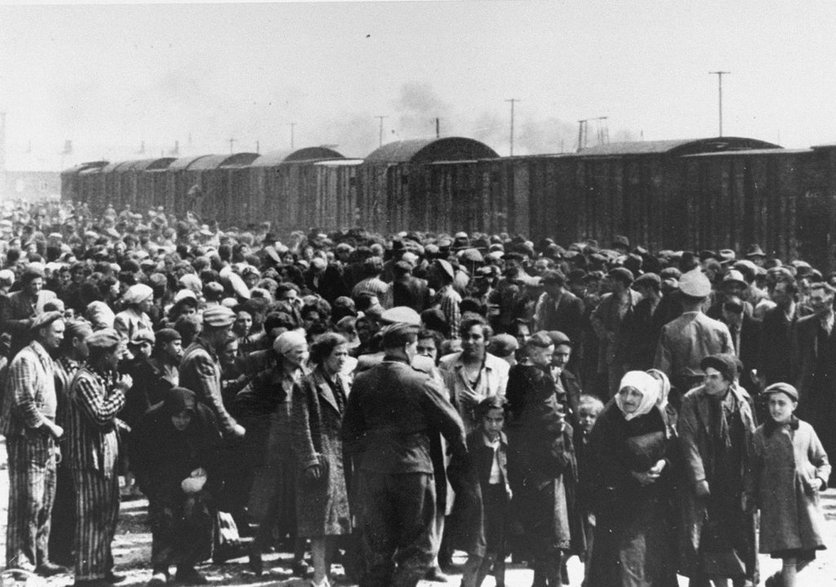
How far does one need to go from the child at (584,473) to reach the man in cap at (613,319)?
290 cm

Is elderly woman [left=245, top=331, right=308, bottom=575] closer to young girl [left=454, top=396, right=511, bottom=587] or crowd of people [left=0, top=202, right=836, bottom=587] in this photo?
crowd of people [left=0, top=202, right=836, bottom=587]

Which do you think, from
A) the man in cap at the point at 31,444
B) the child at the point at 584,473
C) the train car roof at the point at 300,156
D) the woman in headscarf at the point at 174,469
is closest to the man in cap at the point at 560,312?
the child at the point at 584,473

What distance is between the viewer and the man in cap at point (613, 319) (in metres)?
9.35

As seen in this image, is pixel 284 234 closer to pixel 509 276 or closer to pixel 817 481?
pixel 509 276

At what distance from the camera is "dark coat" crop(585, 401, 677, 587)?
18.3 ft

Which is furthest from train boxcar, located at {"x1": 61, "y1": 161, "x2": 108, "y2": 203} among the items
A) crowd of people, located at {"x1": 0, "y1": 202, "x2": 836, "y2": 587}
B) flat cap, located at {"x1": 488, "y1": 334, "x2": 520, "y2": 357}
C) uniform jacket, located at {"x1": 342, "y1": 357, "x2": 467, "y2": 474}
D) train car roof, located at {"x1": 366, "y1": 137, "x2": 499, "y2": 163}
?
uniform jacket, located at {"x1": 342, "y1": 357, "x2": 467, "y2": 474}

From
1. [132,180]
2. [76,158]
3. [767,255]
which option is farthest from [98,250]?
[76,158]

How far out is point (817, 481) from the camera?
5.95 m

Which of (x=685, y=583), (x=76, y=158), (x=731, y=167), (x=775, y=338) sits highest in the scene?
(x=76, y=158)

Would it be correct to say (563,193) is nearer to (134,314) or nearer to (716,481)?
(134,314)

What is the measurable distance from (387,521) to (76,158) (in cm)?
9996

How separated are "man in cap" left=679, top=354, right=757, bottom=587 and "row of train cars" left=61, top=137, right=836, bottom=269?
10.2 m

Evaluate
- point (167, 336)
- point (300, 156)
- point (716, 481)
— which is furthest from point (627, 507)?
point (300, 156)

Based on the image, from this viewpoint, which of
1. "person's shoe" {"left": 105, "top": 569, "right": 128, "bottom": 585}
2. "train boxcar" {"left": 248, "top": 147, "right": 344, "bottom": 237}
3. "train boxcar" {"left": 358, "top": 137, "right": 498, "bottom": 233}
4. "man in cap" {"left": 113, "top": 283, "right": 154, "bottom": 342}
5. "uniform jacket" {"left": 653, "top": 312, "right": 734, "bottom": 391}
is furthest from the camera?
"train boxcar" {"left": 248, "top": 147, "right": 344, "bottom": 237}
